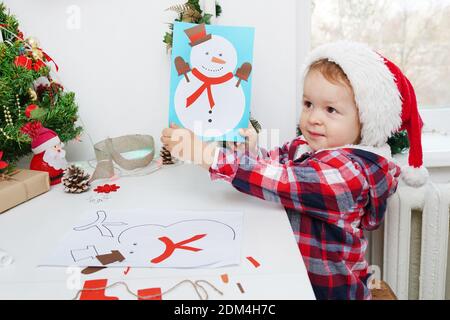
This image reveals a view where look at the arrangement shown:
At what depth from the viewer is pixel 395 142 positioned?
1114mm

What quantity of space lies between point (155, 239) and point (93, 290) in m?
0.15

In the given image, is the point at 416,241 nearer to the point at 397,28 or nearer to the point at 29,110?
the point at 397,28

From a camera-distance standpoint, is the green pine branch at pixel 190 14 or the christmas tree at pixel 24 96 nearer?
the christmas tree at pixel 24 96

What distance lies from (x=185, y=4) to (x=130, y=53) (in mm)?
201

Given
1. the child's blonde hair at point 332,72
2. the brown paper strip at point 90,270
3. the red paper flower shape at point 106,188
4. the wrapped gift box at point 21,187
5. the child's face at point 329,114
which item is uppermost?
the child's blonde hair at point 332,72

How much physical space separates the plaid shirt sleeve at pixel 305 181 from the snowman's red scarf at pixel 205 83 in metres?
0.17

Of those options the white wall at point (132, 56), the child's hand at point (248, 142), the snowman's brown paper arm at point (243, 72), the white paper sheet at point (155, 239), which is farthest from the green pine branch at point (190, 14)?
the white paper sheet at point (155, 239)

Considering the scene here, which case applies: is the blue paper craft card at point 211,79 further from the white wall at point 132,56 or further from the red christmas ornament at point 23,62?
the red christmas ornament at point 23,62

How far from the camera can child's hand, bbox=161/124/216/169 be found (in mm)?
821

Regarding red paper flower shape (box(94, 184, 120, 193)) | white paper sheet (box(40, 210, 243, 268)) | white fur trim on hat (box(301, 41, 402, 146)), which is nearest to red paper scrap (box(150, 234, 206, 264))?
white paper sheet (box(40, 210, 243, 268))

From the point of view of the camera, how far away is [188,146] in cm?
85

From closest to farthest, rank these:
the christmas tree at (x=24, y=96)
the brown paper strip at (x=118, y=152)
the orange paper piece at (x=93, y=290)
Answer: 1. the orange paper piece at (x=93, y=290)
2. the christmas tree at (x=24, y=96)
3. the brown paper strip at (x=118, y=152)

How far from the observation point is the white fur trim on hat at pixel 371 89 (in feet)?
2.60

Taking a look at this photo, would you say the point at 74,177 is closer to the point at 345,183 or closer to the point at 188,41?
the point at 188,41
